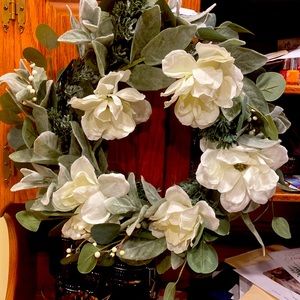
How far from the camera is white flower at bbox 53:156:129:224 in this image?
956 millimetres

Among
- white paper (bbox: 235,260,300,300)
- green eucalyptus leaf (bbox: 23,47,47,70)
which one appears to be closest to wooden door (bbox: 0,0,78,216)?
green eucalyptus leaf (bbox: 23,47,47,70)

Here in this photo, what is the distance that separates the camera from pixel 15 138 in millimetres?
1071

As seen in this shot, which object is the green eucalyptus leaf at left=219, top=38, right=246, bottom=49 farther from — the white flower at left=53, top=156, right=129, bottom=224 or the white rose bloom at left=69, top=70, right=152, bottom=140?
the white flower at left=53, top=156, right=129, bottom=224

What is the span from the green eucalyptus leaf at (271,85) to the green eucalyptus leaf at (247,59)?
0.15ft

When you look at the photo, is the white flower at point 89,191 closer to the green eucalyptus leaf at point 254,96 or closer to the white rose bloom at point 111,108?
the white rose bloom at point 111,108

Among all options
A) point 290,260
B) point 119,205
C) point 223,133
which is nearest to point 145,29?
point 223,133

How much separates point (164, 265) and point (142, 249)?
8 centimetres

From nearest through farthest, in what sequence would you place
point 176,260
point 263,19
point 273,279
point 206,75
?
point 206,75 → point 176,260 → point 273,279 → point 263,19

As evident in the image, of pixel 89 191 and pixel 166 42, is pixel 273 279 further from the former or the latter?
pixel 166 42

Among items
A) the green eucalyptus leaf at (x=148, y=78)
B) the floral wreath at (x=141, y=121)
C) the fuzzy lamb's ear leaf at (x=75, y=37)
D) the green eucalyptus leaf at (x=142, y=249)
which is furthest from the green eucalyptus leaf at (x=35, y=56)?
the green eucalyptus leaf at (x=142, y=249)

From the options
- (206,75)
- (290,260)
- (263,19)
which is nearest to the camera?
(206,75)

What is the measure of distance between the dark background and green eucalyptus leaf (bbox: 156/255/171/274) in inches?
30.7

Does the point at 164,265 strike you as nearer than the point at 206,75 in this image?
No

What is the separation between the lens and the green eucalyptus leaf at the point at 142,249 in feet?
3.20
